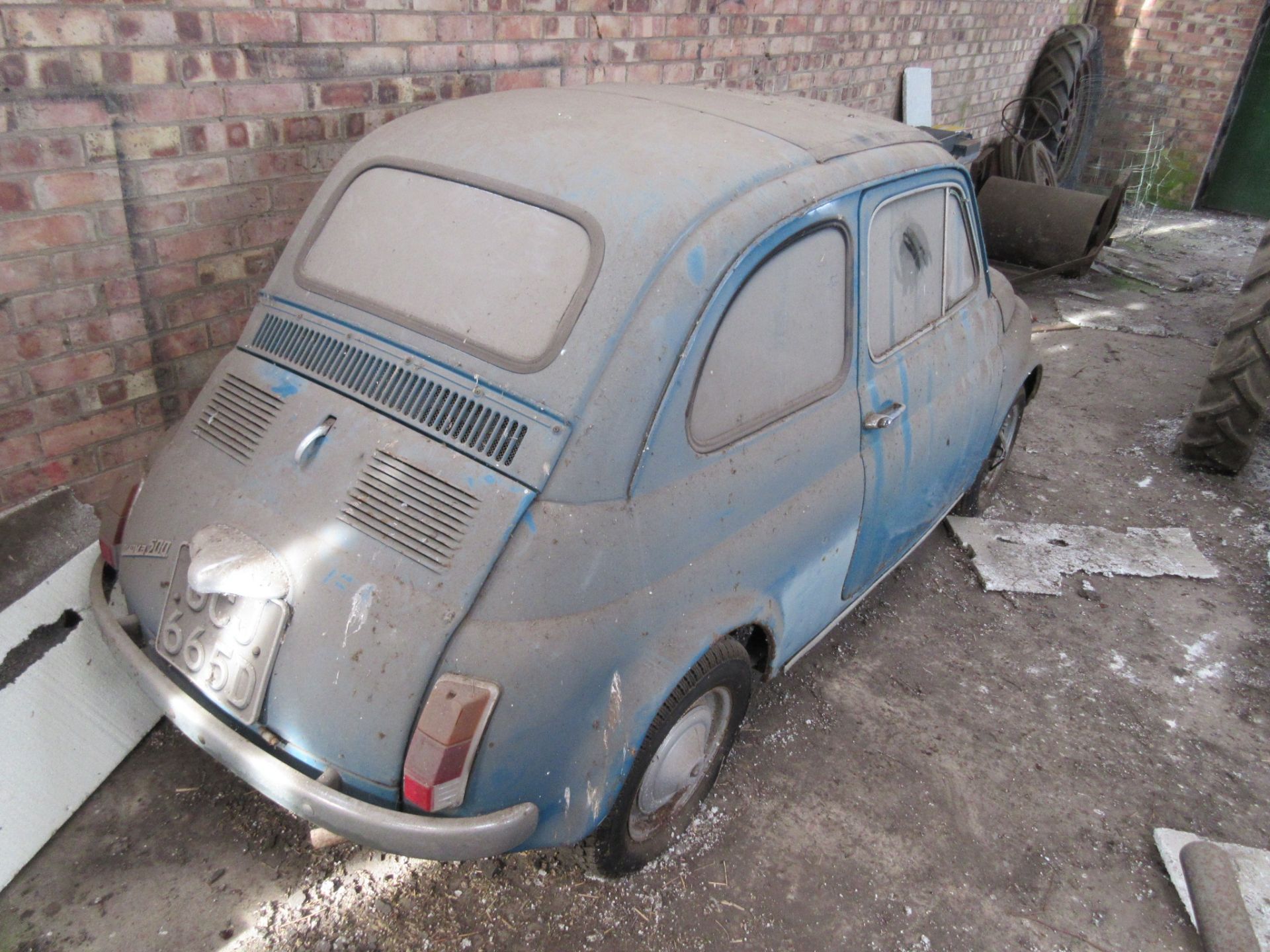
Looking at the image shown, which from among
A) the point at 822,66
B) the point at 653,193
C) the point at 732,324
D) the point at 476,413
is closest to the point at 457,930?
the point at 476,413

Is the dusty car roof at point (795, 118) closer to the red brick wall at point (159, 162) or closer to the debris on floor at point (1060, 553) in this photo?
the red brick wall at point (159, 162)

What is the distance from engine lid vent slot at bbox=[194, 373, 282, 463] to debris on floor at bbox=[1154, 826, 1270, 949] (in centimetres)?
279

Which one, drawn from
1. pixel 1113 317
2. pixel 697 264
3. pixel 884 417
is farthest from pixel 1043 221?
pixel 697 264

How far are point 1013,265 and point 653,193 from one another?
6.57 meters

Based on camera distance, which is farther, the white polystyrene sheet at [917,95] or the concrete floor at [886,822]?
the white polystyrene sheet at [917,95]

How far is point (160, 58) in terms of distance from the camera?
2695 mm

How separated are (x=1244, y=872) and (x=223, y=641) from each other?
9.26ft

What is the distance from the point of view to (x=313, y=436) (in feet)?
7.05

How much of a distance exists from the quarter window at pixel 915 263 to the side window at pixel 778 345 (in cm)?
20

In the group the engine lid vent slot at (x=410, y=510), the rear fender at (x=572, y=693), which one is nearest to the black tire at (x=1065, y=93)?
the rear fender at (x=572, y=693)

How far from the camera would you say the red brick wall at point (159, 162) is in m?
2.53

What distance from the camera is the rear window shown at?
2.10 metres

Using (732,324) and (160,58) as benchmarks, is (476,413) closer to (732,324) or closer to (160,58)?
(732,324)

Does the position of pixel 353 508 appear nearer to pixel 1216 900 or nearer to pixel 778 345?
pixel 778 345
